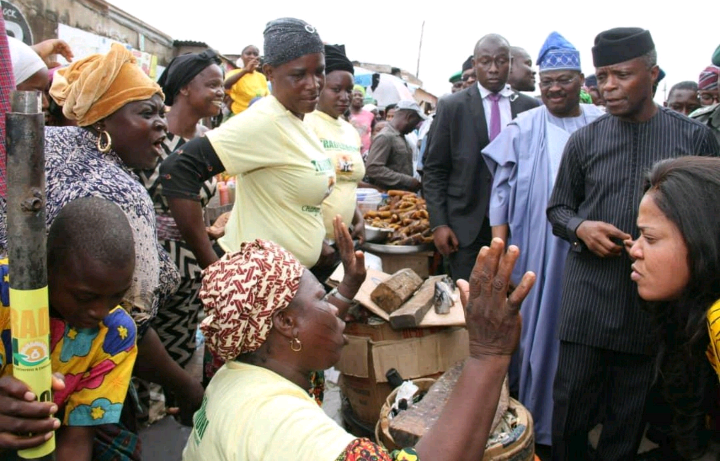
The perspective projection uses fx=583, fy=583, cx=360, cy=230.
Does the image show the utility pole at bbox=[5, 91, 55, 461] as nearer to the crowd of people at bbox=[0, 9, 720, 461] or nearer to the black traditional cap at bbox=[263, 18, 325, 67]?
the crowd of people at bbox=[0, 9, 720, 461]

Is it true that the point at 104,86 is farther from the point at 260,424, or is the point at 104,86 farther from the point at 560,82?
the point at 560,82

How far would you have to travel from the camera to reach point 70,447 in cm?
175

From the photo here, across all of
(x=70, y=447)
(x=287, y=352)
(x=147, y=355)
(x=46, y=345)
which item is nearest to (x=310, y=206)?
(x=147, y=355)

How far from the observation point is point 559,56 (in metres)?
3.82

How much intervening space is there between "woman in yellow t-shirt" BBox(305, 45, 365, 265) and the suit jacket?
654mm

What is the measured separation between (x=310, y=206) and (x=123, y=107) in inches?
44.6

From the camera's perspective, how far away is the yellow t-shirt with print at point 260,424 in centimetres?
138

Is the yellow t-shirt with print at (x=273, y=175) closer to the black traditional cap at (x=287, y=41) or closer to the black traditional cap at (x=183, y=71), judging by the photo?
the black traditional cap at (x=287, y=41)

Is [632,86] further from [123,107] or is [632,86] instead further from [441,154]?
[123,107]

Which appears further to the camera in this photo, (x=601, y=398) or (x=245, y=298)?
(x=601, y=398)

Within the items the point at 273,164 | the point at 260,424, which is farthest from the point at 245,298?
the point at 273,164

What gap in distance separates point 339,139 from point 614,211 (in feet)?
6.42

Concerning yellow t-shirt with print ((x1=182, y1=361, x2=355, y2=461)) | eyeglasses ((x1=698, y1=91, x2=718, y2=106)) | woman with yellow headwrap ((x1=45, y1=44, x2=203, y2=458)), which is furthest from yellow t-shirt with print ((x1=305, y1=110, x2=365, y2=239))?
eyeglasses ((x1=698, y1=91, x2=718, y2=106))

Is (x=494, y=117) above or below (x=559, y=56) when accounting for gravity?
below
